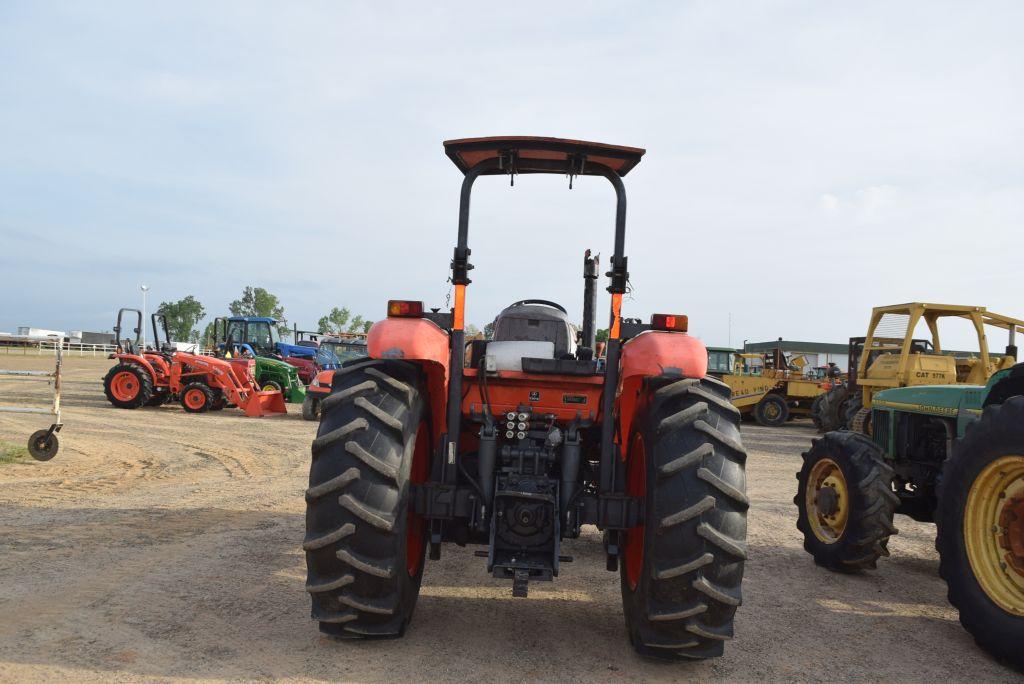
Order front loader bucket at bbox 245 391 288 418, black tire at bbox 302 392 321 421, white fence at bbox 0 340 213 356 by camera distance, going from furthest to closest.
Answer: white fence at bbox 0 340 213 356, black tire at bbox 302 392 321 421, front loader bucket at bbox 245 391 288 418

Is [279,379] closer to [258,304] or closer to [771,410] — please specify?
[771,410]

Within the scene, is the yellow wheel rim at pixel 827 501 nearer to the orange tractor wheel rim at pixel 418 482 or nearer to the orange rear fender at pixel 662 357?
the orange rear fender at pixel 662 357

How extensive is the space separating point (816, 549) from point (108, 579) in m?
5.08

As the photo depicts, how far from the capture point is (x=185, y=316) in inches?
3812

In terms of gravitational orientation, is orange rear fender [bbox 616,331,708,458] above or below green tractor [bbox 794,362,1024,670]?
above

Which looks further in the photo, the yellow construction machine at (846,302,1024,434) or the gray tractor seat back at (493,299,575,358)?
the yellow construction machine at (846,302,1024,434)

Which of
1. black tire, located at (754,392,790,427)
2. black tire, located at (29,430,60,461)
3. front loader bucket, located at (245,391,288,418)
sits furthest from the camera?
black tire, located at (754,392,790,427)

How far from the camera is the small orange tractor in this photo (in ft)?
52.5

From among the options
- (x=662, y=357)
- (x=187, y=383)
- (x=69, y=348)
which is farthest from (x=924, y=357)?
(x=69, y=348)

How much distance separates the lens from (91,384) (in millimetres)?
23984

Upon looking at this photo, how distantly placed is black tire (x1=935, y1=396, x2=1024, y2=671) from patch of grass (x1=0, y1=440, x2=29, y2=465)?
9.69 meters

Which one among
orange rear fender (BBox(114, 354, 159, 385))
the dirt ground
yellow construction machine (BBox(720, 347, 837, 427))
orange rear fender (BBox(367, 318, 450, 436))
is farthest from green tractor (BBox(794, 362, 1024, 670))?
orange rear fender (BBox(114, 354, 159, 385))

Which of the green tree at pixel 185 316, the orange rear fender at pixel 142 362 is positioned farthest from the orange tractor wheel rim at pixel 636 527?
the green tree at pixel 185 316

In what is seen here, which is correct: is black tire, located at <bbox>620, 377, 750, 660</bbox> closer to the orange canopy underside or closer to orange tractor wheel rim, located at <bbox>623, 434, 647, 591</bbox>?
orange tractor wheel rim, located at <bbox>623, 434, 647, 591</bbox>
